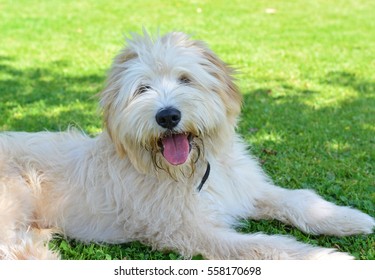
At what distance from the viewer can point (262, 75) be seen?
9.12 metres

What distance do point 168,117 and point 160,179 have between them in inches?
25.9

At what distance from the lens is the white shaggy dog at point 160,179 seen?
12.1 ft

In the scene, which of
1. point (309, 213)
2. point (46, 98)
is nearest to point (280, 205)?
point (309, 213)

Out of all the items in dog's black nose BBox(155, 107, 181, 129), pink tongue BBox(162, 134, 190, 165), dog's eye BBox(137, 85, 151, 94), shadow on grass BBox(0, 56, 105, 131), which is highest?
dog's eye BBox(137, 85, 151, 94)

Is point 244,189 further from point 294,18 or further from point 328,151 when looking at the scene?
point 294,18

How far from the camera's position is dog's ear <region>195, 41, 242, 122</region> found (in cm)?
388

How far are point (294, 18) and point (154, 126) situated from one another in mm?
12286

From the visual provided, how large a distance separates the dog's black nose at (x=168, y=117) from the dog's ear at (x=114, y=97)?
1.30 ft

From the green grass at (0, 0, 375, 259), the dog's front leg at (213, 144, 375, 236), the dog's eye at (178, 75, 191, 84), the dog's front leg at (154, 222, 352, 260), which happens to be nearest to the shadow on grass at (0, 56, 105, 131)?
the green grass at (0, 0, 375, 259)

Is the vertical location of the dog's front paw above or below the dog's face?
below

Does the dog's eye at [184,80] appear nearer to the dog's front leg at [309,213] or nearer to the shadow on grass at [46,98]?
the dog's front leg at [309,213]

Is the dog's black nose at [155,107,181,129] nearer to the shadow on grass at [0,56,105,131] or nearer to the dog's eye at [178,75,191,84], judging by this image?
the dog's eye at [178,75,191,84]

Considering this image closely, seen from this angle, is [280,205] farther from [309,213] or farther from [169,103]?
[169,103]

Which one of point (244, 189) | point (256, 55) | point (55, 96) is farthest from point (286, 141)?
point (256, 55)
